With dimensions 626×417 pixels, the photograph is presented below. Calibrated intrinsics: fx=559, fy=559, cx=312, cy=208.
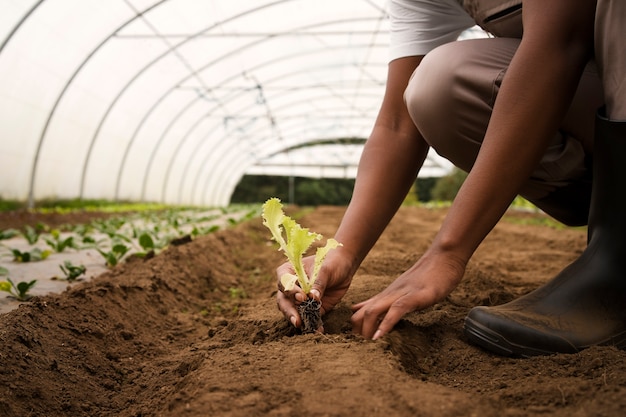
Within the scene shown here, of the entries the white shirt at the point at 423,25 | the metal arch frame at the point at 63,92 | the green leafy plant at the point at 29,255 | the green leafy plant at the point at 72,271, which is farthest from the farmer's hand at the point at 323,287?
the metal arch frame at the point at 63,92

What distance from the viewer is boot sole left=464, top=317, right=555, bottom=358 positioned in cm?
134

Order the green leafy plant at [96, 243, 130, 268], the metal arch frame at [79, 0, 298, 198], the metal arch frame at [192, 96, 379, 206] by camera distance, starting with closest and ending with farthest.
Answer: the green leafy plant at [96, 243, 130, 268] < the metal arch frame at [79, 0, 298, 198] < the metal arch frame at [192, 96, 379, 206]

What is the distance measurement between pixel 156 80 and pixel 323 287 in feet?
38.5

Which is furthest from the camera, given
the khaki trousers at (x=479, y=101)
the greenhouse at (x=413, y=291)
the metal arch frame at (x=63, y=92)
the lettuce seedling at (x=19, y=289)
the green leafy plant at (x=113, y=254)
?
the metal arch frame at (x=63, y=92)

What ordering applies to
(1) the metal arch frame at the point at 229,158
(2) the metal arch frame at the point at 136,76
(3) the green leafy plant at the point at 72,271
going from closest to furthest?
(3) the green leafy plant at the point at 72,271 < (2) the metal arch frame at the point at 136,76 < (1) the metal arch frame at the point at 229,158

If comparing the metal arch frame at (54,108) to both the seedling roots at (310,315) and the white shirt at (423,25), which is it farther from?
the seedling roots at (310,315)

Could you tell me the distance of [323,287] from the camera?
1.59 m

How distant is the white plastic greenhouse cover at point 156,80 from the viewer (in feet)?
28.6

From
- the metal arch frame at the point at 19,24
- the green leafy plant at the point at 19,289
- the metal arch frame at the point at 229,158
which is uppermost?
the metal arch frame at the point at 19,24

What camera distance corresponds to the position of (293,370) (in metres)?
1.19

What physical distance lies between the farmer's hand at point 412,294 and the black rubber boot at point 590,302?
0.14 m

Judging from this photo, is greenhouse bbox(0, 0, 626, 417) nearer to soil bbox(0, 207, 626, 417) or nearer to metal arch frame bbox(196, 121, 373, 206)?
soil bbox(0, 207, 626, 417)

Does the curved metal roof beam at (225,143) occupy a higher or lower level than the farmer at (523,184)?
higher

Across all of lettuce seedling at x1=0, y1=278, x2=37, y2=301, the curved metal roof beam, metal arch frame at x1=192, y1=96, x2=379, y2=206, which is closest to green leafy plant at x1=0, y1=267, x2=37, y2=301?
lettuce seedling at x1=0, y1=278, x2=37, y2=301
